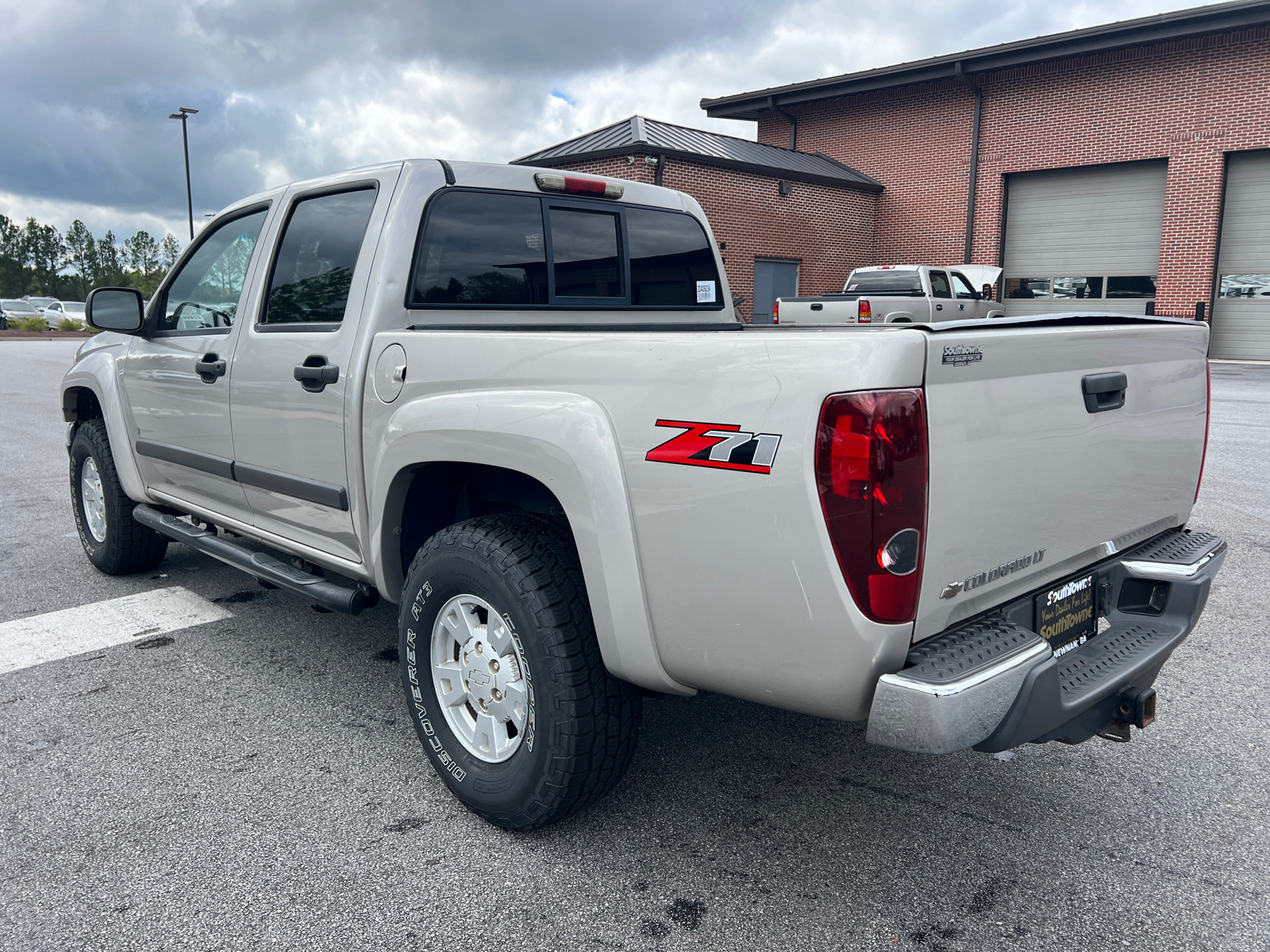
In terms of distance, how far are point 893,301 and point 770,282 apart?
6.46 m

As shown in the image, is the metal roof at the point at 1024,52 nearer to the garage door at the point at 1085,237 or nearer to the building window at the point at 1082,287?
the garage door at the point at 1085,237

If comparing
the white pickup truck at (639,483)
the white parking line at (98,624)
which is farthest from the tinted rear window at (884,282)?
the white parking line at (98,624)

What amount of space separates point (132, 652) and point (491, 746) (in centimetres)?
226

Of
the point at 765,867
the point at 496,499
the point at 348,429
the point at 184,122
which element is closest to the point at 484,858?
the point at 765,867

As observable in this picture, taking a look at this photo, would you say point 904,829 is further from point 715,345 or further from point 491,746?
point 715,345

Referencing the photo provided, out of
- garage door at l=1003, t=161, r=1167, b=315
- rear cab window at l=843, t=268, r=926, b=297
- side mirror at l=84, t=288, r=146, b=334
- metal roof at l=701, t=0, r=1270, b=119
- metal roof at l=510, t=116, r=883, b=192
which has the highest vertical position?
metal roof at l=701, t=0, r=1270, b=119

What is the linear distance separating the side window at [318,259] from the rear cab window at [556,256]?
29 centimetres

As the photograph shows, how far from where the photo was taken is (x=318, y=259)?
11.4ft

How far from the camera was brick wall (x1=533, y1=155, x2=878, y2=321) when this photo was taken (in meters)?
20.0

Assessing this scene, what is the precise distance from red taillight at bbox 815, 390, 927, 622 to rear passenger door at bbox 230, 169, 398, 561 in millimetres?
1774

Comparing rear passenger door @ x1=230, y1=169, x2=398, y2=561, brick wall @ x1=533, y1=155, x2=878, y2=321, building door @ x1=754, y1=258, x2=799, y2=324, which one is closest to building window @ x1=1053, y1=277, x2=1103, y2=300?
brick wall @ x1=533, y1=155, x2=878, y2=321

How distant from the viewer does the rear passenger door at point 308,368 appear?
Answer: 10.4 ft

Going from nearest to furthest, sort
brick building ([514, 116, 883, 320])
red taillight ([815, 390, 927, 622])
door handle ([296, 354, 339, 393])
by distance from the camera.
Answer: red taillight ([815, 390, 927, 622])
door handle ([296, 354, 339, 393])
brick building ([514, 116, 883, 320])

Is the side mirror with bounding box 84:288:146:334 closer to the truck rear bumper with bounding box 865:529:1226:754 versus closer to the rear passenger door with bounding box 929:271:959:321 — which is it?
the truck rear bumper with bounding box 865:529:1226:754
